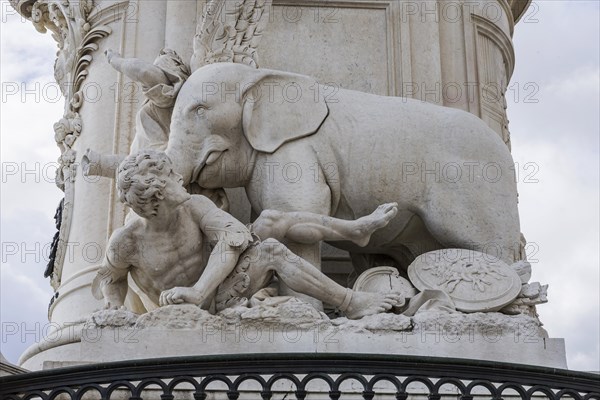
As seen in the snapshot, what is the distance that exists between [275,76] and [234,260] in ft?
4.47

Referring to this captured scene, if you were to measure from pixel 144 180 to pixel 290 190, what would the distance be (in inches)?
38.3

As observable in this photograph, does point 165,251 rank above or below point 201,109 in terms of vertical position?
below

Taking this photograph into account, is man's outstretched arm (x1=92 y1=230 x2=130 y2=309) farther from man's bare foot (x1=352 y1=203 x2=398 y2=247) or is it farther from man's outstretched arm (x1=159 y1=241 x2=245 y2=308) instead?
man's bare foot (x1=352 y1=203 x2=398 y2=247)

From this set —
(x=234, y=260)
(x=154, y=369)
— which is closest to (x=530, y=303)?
(x=234, y=260)

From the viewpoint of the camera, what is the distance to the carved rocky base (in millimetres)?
8258

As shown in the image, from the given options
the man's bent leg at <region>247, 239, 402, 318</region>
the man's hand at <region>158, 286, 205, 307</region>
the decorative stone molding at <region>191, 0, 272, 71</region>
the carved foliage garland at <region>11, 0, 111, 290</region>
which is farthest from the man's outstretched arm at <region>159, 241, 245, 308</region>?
the carved foliage garland at <region>11, 0, 111, 290</region>

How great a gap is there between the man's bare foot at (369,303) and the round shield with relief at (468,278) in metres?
0.24

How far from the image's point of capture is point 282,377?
758 cm

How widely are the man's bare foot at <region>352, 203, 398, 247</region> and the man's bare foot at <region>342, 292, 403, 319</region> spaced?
0.35 metres

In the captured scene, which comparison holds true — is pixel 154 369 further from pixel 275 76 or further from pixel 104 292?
pixel 275 76

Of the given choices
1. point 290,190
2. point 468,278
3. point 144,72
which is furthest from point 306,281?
point 144,72

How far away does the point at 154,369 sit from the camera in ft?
25.1

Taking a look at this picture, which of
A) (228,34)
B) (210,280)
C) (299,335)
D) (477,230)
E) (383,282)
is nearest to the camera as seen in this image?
(299,335)

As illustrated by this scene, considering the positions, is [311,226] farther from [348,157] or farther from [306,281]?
[348,157]
